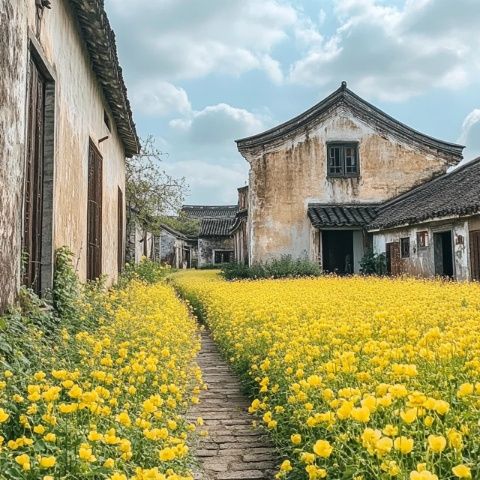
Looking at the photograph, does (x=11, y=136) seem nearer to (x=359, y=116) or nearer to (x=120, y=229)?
(x=120, y=229)

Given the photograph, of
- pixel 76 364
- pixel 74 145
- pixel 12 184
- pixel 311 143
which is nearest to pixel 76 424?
pixel 76 364

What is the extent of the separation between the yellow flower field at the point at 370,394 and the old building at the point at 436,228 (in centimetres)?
672

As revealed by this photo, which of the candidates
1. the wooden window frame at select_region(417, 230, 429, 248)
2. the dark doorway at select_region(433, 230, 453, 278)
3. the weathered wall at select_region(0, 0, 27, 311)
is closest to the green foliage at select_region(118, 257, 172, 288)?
the wooden window frame at select_region(417, 230, 429, 248)

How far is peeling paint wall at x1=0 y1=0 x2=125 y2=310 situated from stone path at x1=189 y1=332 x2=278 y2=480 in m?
1.91

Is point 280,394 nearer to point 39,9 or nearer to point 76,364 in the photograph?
point 76,364

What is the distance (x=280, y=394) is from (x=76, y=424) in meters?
1.71

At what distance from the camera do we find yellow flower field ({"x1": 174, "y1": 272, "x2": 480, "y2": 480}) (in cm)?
200

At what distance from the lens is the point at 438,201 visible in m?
14.6

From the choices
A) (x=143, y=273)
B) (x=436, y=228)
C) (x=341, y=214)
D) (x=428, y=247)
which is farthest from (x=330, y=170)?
(x=143, y=273)

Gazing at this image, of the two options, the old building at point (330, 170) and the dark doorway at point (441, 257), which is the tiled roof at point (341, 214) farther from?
the dark doorway at point (441, 257)

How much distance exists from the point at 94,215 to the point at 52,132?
10.7 feet

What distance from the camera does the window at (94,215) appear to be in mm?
8203

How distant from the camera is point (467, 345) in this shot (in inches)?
134

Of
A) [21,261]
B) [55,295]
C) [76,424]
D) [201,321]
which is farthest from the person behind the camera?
[201,321]
